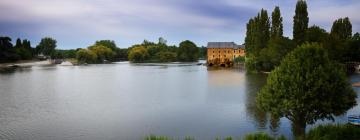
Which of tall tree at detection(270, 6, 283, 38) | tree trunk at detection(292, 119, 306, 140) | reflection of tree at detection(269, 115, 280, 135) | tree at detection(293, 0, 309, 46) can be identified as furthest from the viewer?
tall tree at detection(270, 6, 283, 38)

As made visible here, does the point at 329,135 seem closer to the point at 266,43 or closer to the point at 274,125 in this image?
the point at 274,125

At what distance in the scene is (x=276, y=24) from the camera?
94.2m

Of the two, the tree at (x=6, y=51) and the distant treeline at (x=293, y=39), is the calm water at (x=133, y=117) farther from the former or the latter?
the tree at (x=6, y=51)

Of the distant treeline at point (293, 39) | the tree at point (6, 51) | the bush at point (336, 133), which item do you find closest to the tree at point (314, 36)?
the distant treeline at point (293, 39)

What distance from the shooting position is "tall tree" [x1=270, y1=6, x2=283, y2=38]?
92125 millimetres

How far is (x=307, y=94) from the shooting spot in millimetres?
21047

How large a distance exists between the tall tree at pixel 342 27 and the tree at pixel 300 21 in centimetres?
2473

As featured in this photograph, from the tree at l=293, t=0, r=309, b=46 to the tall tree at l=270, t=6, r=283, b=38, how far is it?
1302 cm

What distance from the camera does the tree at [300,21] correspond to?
78062 mm

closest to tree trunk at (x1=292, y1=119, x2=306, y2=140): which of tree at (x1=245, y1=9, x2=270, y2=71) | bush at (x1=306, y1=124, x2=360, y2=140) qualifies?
bush at (x1=306, y1=124, x2=360, y2=140)

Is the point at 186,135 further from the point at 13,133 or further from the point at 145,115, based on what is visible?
the point at 13,133

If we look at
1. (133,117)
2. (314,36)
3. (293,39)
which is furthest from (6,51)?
(133,117)

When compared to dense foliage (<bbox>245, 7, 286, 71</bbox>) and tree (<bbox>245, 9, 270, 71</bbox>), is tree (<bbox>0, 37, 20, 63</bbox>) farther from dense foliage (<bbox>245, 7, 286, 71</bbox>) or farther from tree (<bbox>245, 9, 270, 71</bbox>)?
tree (<bbox>245, 9, 270, 71</bbox>)

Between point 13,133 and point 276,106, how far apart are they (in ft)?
68.6
